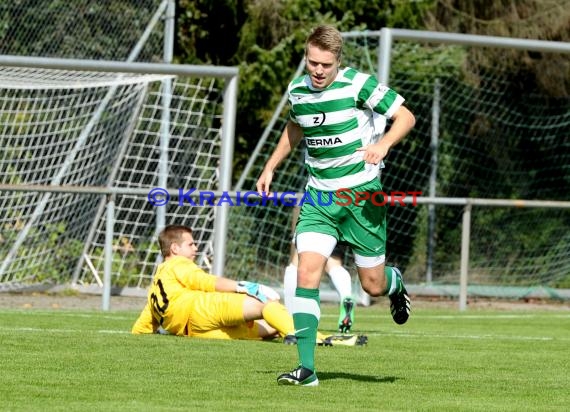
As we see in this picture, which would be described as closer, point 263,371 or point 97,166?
point 263,371

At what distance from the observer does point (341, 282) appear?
415 inches

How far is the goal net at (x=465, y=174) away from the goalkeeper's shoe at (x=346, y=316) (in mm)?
5288

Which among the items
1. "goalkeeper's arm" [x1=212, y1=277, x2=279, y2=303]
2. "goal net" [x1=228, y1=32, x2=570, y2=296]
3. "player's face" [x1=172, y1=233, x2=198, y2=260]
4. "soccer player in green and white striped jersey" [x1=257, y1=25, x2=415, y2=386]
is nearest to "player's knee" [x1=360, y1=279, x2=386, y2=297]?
"soccer player in green and white striped jersey" [x1=257, y1=25, x2=415, y2=386]

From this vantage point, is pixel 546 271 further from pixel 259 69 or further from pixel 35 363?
pixel 35 363

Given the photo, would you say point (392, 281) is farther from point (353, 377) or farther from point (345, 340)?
point (345, 340)

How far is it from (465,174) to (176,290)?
28.9 feet

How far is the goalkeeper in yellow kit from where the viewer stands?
9.03 m

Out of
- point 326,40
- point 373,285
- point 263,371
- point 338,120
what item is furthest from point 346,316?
point 326,40

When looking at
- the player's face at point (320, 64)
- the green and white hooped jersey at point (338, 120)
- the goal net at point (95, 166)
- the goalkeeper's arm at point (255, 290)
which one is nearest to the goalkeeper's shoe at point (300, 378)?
the green and white hooped jersey at point (338, 120)

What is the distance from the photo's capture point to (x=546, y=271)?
54.9ft

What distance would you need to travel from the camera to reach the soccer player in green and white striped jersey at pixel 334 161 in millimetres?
6785

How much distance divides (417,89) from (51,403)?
11.5m

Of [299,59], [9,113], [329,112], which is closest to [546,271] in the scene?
[299,59]

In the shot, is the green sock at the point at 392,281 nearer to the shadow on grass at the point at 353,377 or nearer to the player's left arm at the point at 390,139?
the shadow on grass at the point at 353,377
